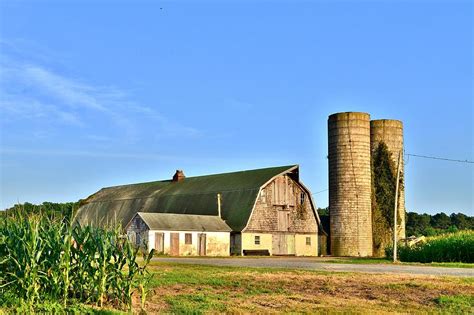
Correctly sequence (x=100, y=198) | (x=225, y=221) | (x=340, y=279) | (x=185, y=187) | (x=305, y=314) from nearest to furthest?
(x=305, y=314) < (x=340, y=279) < (x=225, y=221) < (x=185, y=187) < (x=100, y=198)

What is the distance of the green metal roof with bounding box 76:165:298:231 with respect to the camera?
5747 centimetres

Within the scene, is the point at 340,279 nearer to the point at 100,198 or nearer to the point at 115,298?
the point at 115,298

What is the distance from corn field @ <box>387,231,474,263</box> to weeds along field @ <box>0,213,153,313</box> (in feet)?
85.5

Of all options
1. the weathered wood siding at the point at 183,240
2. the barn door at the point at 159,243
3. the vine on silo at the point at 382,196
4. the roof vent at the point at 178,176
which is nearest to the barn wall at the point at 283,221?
the weathered wood siding at the point at 183,240

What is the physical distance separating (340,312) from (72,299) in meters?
5.92

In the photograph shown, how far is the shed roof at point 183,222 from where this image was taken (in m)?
52.5

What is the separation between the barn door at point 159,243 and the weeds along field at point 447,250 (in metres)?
19.1

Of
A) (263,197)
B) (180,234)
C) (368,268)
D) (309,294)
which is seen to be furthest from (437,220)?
(309,294)

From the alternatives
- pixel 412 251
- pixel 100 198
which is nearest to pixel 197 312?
pixel 412 251

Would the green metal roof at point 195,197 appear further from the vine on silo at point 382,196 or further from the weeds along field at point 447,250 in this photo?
the weeds along field at point 447,250

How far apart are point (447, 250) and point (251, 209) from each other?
20.0 meters

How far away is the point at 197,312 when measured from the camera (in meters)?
15.4

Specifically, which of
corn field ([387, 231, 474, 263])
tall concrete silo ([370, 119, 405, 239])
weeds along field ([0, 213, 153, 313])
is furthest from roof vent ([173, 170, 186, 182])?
weeds along field ([0, 213, 153, 313])

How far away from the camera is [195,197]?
2445 inches
